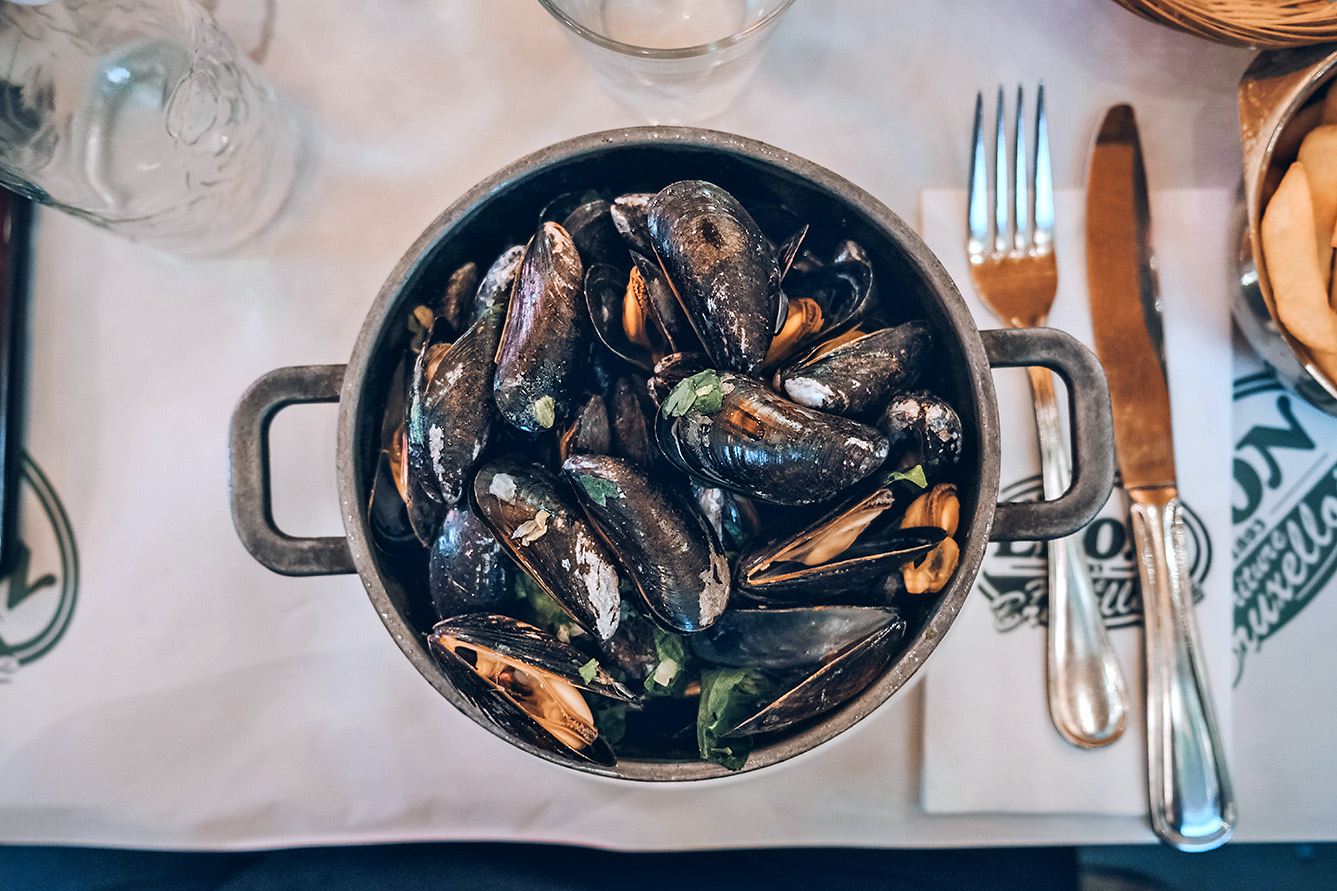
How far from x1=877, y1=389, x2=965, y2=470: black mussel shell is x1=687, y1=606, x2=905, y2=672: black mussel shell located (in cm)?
12

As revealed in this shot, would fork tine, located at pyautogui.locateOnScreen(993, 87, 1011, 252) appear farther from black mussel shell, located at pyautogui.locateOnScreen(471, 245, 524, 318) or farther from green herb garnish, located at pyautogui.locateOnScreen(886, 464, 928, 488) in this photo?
black mussel shell, located at pyautogui.locateOnScreen(471, 245, 524, 318)

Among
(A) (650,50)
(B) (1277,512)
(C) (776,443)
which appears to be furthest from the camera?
(B) (1277,512)

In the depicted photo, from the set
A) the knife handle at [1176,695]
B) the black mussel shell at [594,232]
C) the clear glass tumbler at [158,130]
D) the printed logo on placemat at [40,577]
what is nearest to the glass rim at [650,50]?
the black mussel shell at [594,232]

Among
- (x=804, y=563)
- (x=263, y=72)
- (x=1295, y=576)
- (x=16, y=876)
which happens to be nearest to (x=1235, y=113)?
(x=1295, y=576)

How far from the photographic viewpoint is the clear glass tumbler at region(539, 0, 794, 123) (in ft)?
2.62

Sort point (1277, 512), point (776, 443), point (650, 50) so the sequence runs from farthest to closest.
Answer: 1. point (1277, 512)
2. point (650, 50)
3. point (776, 443)

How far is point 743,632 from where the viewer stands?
594 mm

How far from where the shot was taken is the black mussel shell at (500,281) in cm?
63

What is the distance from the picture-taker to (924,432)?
0.58 meters

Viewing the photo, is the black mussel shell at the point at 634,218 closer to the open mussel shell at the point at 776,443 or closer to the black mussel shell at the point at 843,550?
the open mussel shell at the point at 776,443

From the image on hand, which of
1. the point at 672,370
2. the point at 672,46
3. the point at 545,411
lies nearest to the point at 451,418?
the point at 545,411

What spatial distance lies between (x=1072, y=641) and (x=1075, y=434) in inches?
11.9

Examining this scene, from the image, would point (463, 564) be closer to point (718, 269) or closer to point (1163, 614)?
point (718, 269)

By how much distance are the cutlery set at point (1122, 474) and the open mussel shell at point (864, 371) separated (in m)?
0.24
